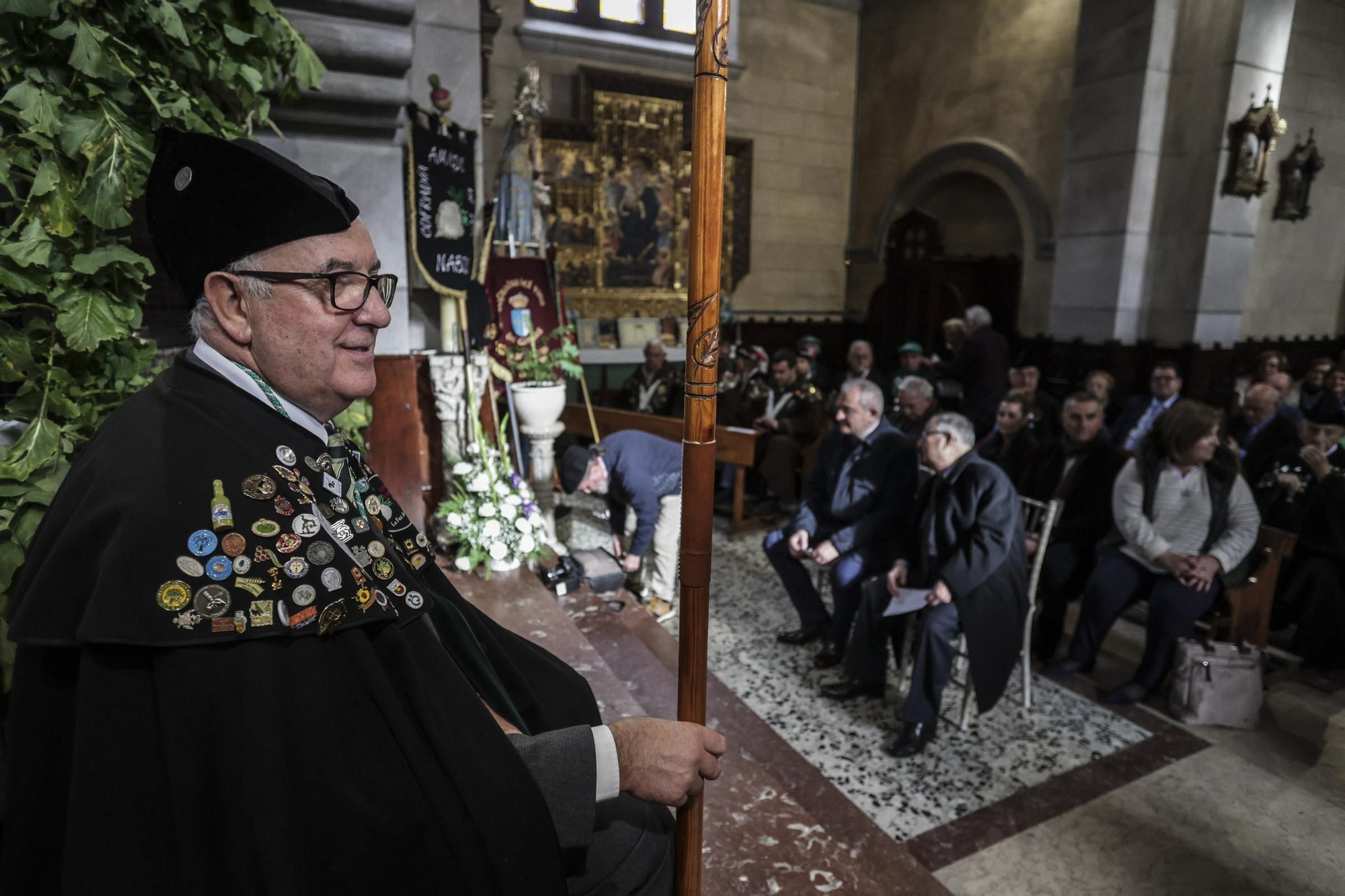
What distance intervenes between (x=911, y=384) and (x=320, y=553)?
4914 millimetres

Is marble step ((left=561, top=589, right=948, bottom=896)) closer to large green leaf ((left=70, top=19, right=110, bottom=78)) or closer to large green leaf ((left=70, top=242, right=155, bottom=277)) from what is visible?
large green leaf ((left=70, top=242, right=155, bottom=277))

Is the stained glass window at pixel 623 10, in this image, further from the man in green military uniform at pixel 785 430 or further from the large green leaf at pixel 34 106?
the large green leaf at pixel 34 106

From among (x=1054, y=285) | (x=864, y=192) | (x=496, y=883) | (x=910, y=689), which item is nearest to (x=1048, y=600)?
(x=910, y=689)

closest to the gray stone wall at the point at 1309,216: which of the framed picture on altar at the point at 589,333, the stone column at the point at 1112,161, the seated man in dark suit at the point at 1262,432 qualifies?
the stone column at the point at 1112,161

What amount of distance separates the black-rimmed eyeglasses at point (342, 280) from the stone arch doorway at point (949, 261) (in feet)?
29.5

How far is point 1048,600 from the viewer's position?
4023 mm

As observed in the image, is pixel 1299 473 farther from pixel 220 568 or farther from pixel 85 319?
pixel 85 319

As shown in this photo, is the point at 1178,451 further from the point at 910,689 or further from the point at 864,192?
the point at 864,192

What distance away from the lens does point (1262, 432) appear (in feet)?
15.3

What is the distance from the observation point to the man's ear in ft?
3.46

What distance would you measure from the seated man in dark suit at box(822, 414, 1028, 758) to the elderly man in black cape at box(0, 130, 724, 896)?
2.35m

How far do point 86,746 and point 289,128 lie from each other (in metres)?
2.67

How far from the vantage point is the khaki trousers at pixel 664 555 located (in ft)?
14.6

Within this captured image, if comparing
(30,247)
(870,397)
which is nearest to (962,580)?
(870,397)
